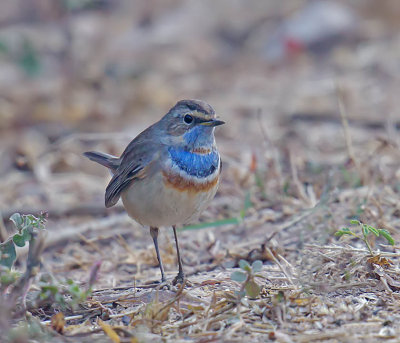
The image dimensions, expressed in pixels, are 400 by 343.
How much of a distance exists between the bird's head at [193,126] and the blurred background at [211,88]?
1.39m

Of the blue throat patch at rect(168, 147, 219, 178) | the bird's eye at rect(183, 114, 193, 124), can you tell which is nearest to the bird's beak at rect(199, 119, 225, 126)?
the bird's eye at rect(183, 114, 193, 124)

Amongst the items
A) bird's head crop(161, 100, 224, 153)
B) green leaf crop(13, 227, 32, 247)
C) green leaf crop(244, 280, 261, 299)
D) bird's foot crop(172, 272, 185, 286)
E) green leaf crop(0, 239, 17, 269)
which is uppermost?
bird's head crop(161, 100, 224, 153)

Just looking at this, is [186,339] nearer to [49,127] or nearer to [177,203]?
[177,203]

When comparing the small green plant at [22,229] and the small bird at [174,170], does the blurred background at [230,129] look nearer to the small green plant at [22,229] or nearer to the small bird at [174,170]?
the small green plant at [22,229]

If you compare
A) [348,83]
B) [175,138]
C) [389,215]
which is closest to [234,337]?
[175,138]

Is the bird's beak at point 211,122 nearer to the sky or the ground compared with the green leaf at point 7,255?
nearer to the sky

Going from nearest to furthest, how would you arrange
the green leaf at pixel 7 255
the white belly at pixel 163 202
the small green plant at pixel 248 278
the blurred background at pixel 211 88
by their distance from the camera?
1. the small green plant at pixel 248 278
2. the green leaf at pixel 7 255
3. the white belly at pixel 163 202
4. the blurred background at pixel 211 88

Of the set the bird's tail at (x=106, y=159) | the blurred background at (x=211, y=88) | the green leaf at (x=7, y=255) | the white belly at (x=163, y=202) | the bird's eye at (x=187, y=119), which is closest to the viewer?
the green leaf at (x=7, y=255)

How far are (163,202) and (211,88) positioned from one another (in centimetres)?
583

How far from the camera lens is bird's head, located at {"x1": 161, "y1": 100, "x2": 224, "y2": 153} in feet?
16.5

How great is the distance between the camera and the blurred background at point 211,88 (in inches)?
273

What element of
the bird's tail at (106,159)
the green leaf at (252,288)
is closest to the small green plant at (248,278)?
the green leaf at (252,288)

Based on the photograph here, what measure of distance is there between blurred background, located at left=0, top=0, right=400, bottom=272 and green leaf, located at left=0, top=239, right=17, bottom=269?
2686 mm

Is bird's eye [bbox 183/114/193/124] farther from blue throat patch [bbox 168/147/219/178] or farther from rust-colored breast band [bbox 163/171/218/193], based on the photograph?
rust-colored breast band [bbox 163/171/218/193]
